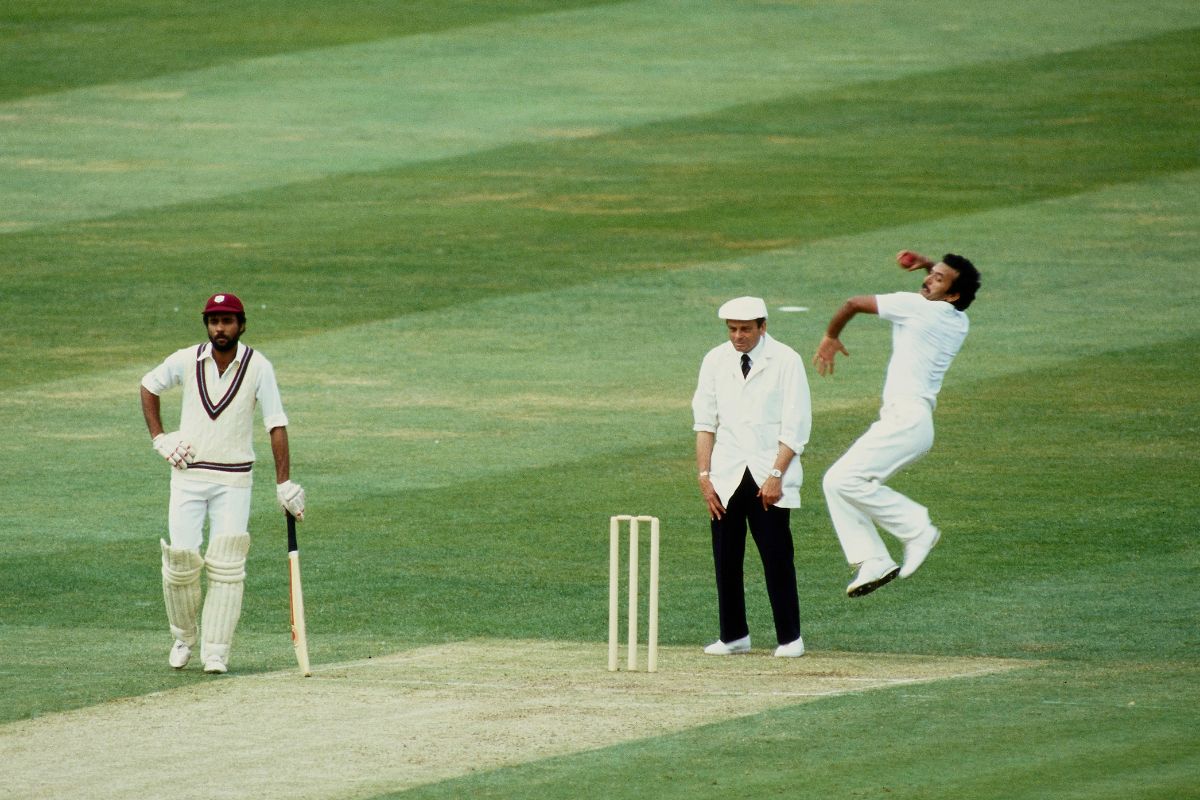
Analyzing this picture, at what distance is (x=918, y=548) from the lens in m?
11.3

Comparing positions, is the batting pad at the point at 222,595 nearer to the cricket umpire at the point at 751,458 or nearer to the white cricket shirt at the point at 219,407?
the white cricket shirt at the point at 219,407

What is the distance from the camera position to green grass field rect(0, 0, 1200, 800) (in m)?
10.7

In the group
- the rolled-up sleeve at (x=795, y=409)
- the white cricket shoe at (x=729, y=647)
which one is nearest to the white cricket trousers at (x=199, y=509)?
the white cricket shoe at (x=729, y=647)

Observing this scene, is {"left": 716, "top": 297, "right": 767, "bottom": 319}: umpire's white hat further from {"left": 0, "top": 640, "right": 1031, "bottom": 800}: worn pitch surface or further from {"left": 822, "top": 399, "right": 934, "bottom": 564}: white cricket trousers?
{"left": 0, "top": 640, "right": 1031, "bottom": 800}: worn pitch surface

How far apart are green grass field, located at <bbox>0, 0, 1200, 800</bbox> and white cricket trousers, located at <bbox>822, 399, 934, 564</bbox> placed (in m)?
0.69

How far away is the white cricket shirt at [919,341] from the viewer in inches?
439

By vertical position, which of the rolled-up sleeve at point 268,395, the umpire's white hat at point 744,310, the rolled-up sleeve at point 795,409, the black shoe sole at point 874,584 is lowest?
the black shoe sole at point 874,584

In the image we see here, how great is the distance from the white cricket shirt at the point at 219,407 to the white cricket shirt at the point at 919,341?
326 centimetres

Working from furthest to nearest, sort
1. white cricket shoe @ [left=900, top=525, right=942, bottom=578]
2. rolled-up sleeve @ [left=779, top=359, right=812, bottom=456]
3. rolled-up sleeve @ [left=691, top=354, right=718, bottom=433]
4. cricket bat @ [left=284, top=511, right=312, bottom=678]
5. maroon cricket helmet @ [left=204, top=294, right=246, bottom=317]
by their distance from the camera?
rolled-up sleeve @ [left=691, top=354, right=718, bottom=433] → rolled-up sleeve @ [left=779, top=359, right=812, bottom=456] → white cricket shoe @ [left=900, top=525, right=942, bottom=578] → maroon cricket helmet @ [left=204, top=294, right=246, bottom=317] → cricket bat @ [left=284, top=511, right=312, bottom=678]

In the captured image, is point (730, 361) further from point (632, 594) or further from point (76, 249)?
point (76, 249)

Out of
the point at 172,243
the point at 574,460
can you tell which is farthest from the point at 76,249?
the point at 574,460

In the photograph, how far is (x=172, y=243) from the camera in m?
24.7

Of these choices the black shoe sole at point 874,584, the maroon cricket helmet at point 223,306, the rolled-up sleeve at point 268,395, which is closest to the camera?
the maroon cricket helmet at point 223,306

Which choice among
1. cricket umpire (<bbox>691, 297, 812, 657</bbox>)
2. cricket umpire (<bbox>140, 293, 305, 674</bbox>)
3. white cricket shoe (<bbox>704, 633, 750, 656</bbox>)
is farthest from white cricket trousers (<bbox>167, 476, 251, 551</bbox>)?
white cricket shoe (<bbox>704, 633, 750, 656</bbox>)
